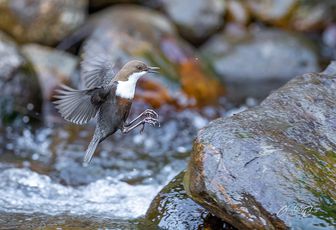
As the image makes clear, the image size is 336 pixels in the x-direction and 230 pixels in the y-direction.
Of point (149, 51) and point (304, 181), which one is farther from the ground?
point (149, 51)

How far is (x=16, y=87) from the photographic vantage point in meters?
7.97

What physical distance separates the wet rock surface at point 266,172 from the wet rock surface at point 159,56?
4730 mm

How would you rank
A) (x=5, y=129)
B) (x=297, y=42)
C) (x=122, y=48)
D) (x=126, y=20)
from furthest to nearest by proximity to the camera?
(x=297, y=42), (x=126, y=20), (x=122, y=48), (x=5, y=129)

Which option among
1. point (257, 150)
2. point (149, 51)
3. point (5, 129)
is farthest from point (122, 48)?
point (257, 150)

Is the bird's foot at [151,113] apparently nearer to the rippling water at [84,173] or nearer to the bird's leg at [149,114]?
the bird's leg at [149,114]

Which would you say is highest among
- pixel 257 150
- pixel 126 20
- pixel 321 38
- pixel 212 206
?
Result: pixel 321 38

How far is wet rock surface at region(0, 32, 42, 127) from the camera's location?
7828 mm

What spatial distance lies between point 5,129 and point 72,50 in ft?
8.31

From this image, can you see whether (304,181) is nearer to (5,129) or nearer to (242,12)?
(5,129)

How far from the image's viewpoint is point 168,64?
9242 millimetres

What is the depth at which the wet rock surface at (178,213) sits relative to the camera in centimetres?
419

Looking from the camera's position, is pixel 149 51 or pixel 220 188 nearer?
pixel 220 188

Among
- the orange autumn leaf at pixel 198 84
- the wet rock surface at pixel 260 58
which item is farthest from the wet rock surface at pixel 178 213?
the wet rock surface at pixel 260 58

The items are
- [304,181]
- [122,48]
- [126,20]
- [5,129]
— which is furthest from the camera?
[126,20]
